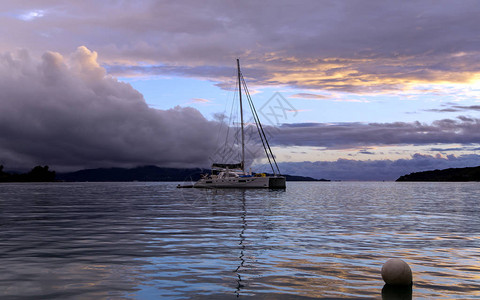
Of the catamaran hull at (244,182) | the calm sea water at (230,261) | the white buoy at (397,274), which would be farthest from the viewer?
the catamaran hull at (244,182)

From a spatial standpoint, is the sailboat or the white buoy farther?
the sailboat

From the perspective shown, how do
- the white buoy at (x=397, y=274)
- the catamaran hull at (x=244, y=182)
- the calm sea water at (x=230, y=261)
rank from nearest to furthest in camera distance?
the calm sea water at (x=230, y=261)
the white buoy at (x=397, y=274)
the catamaran hull at (x=244, y=182)

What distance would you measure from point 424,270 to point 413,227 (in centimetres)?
1388

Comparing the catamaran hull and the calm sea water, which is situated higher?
the catamaran hull

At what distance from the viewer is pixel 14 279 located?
12219 mm

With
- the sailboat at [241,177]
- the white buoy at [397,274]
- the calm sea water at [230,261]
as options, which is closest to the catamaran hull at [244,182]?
the sailboat at [241,177]

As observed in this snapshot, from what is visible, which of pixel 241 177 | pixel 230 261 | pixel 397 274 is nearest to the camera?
pixel 397 274

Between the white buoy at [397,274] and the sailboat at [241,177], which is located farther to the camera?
the sailboat at [241,177]

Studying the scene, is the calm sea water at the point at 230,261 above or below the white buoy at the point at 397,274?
below

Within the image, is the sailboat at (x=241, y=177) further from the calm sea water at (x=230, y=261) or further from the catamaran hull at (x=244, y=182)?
the calm sea water at (x=230, y=261)

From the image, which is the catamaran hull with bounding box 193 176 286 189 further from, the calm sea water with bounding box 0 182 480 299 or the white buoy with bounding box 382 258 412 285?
the white buoy with bounding box 382 258 412 285

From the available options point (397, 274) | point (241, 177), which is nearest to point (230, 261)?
point (397, 274)

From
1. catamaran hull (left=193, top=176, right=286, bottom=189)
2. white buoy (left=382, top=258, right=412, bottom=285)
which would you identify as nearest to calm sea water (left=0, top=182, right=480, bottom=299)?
white buoy (left=382, top=258, right=412, bottom=285)

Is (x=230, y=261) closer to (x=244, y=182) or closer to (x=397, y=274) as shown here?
(x=397, y=274)
